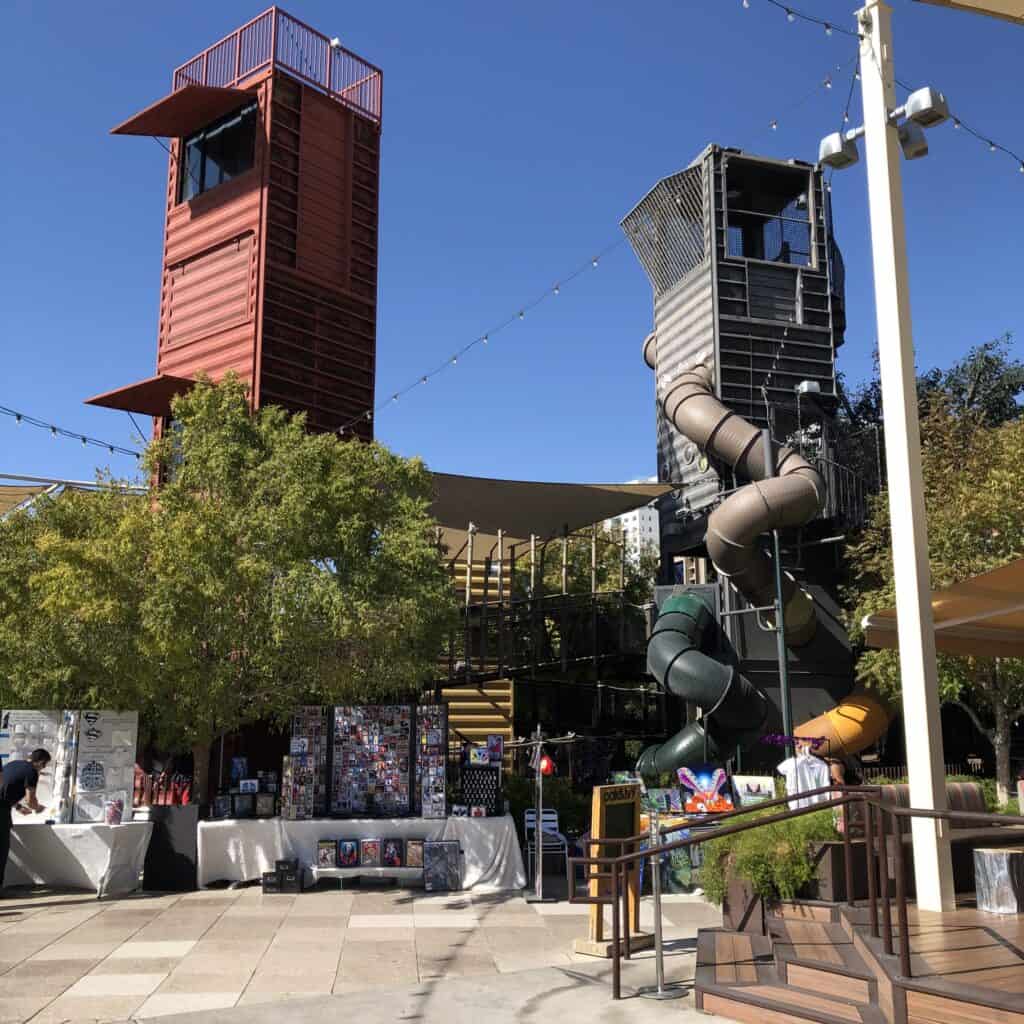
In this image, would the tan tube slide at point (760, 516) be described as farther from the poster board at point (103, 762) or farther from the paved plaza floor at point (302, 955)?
the poster board at point (103, 762)

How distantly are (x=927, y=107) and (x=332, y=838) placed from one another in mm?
10288

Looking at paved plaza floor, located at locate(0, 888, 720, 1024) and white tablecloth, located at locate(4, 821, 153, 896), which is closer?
paved plaza floor, located at locate(0, 888, 720, 1024)

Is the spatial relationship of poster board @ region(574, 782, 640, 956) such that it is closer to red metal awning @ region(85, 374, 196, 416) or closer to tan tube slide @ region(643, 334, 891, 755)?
tan tube slide @ region(643, 334, 891, 755)

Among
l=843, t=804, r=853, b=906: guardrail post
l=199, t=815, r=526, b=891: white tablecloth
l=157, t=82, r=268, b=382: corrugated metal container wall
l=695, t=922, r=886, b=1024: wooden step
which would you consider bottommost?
l=695, t=922, r=886, b=1024: wooden step

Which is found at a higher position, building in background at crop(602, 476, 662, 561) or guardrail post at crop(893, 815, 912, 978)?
building in background at crop(602, 476, 662, 561)

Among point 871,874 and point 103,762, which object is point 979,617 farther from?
point 103,762

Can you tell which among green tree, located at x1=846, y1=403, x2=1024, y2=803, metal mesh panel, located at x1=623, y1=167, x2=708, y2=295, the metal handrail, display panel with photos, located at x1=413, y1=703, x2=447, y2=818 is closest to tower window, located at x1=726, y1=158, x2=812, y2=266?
metal mesh panel, located at x1=623, y1=167, x2=708, y2=295

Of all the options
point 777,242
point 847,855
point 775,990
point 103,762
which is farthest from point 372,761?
point 777,242

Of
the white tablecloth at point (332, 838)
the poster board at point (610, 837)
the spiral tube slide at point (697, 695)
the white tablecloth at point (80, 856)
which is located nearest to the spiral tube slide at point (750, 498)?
the spiral tube slide at point (697, 695)

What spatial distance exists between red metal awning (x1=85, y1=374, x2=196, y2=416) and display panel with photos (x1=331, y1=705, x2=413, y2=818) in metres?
8.63

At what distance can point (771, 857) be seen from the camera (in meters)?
8.59

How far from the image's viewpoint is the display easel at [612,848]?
931 centimetres

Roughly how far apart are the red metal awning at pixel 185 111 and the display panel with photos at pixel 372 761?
14.0 meters

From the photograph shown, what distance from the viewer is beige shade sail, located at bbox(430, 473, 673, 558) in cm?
1850
